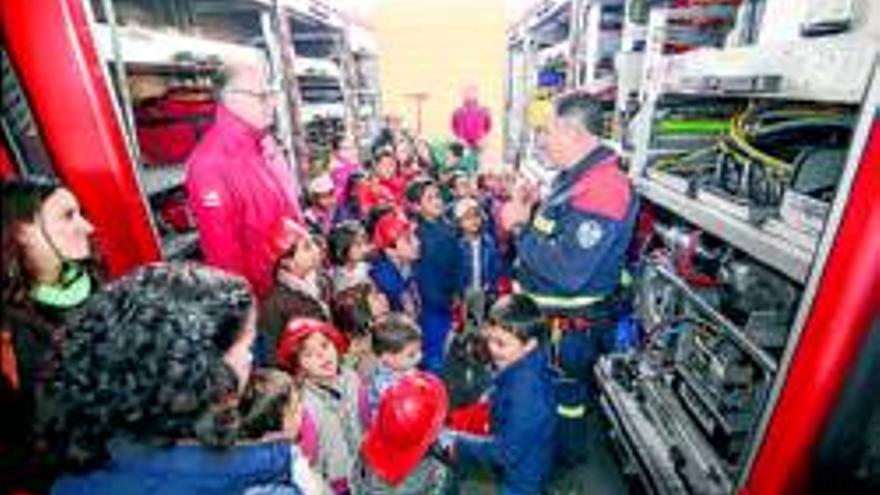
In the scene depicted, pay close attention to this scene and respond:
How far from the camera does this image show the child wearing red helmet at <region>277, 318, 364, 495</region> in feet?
7.05

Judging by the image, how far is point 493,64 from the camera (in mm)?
13820

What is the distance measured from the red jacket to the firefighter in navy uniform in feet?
4.00

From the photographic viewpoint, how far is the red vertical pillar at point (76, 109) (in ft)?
6.26

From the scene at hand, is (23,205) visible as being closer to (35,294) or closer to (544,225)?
(35,294)

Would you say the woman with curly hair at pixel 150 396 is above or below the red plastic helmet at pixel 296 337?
above

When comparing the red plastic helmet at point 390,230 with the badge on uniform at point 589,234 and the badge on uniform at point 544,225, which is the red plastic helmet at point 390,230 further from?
the badge on uniform at point 589,234

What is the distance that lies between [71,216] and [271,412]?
33.5 inches

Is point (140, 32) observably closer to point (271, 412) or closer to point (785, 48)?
point (271, 412)

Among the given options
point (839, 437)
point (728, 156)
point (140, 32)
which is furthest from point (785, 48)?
point (140, 32)

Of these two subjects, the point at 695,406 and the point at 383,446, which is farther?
the point at 695,406

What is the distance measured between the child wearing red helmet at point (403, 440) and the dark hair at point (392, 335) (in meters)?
0.36

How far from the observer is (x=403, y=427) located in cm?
193

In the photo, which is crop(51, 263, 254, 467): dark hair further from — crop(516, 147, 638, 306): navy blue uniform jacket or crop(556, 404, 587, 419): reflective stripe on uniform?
crop(556, 404, 587, 419): reflective stripe on uniform

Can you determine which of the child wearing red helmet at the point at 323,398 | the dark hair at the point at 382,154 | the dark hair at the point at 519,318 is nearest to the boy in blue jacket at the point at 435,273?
the dark hair at the point at 382,154
